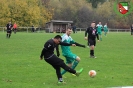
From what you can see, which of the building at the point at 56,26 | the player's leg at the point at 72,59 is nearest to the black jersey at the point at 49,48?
the player's leg at the point at 72,59

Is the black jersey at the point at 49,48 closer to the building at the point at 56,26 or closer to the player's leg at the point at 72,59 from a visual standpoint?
the player's leg at the point at 72,59

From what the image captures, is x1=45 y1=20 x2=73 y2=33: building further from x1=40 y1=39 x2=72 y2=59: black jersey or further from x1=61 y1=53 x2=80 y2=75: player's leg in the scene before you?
x1=40 y1=39 x2=72 y2=59: black jersey

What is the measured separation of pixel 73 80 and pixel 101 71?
2.31 m

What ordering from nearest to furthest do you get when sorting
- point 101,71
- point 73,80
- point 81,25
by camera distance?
1. point 73,80
2. point 101,71
3. point 81,25

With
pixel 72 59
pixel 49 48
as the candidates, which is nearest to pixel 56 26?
pixel 72 59

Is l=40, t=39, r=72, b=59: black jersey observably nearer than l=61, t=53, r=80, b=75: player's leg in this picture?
Yes

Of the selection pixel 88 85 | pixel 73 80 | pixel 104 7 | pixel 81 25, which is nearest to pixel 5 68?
pixel 73 80

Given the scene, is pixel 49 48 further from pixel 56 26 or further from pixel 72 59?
pixel 56 26

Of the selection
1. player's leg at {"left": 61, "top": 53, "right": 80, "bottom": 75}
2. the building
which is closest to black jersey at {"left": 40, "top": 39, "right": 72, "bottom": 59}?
player's leg at {"left": 61, "top": 53, "right": 80, "bottom": 75}

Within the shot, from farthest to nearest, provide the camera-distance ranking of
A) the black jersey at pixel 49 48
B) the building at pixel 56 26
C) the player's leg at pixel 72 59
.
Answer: the building at pixel 56 26, the player's leg at pixel 72 59, the black jersey at pixel 49 48

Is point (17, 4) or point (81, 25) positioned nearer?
point (17, 4)

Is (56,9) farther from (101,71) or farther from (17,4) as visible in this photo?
(101,71)

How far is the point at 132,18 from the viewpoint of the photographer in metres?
96.3

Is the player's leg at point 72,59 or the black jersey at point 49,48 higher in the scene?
the black jersey at point 49,48
